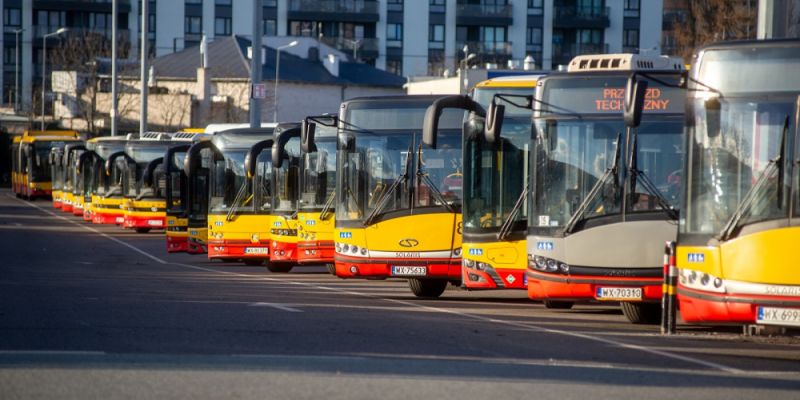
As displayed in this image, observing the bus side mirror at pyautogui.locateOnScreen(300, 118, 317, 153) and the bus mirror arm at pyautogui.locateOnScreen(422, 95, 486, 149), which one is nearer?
the bus mirror arm at pyautogui.locateOnScreen(422, 95, 486, 149)

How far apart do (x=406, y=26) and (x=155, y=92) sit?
19.3 meters

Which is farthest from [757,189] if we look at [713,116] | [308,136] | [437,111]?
[308,136]

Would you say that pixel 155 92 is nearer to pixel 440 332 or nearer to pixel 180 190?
pixel 180 190

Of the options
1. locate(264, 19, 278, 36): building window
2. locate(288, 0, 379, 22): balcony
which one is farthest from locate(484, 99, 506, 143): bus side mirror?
locate(264, 19, 278, 36): building window

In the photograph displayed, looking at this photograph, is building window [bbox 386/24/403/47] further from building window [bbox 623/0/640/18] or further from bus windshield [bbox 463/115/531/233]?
bus windshield [bbox 463/115/531/233]

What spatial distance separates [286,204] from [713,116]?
50.4ft

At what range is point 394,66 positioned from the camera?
335ft

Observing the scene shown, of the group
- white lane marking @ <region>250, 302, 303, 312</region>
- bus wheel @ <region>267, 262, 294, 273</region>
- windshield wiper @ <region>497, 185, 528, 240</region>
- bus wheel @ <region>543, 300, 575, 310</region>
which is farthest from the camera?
bus wheel @ <region>267, 262, 294, 273</region>

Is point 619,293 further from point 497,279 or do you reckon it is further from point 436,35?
point 436,35

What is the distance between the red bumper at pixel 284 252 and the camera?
89.0 feet

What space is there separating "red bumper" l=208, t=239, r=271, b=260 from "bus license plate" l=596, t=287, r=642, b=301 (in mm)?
14453

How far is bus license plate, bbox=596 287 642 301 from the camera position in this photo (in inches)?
615

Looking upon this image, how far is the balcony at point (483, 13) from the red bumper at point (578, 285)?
273 ft

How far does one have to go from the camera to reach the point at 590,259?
52.0ft
